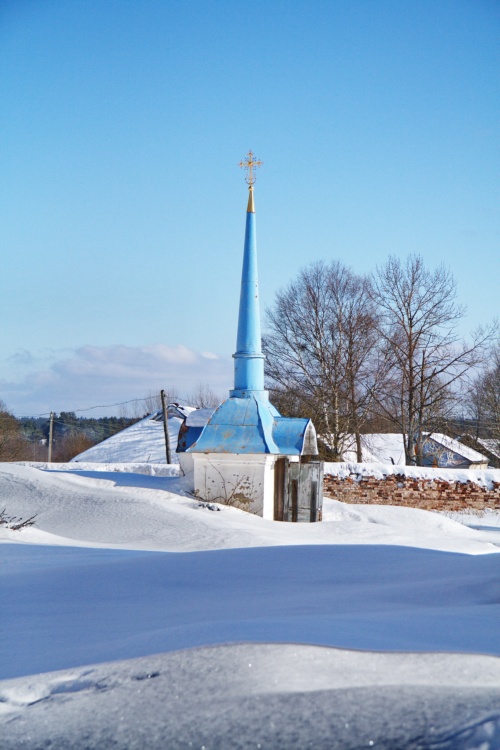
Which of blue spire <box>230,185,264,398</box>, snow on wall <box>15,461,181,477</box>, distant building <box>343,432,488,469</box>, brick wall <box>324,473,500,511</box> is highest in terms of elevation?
blue spire <box>230,185,264,398</box>

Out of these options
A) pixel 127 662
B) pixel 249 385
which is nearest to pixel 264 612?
pixel 127 662

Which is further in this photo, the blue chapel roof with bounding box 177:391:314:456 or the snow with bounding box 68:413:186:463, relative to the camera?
the snow with bounding box 68:413:186:463

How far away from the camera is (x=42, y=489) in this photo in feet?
45.3

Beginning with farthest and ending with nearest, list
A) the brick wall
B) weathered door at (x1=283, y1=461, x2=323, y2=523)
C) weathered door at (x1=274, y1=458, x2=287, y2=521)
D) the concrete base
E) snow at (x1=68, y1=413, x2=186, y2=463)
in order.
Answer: snow at (x1=68, y1=413, x2=186, y2=463) → the brick wall → weathered door at (x1=283, y1=461, x2=323, y2=523) → weathered door at (x1=274, y1=458, x2=287, y2=521) → the concrete base

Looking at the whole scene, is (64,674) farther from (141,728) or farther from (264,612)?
(264,612)

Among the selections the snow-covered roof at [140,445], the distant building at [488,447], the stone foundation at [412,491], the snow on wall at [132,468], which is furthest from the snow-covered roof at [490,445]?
the snow on wall at [132,468]

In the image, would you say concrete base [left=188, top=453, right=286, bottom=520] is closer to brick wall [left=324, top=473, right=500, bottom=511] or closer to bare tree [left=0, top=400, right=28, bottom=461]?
brick wall [left=324, top=473, right=500, bottom=511]

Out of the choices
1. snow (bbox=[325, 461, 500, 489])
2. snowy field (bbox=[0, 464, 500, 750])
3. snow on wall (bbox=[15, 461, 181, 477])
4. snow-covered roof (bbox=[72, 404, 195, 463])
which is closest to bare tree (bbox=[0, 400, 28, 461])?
snow-covered roof (bbox=[72, 404, 195, 463])

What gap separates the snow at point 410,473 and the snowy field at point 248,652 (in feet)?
40.0

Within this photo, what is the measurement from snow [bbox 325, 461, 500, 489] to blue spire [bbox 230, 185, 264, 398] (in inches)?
176

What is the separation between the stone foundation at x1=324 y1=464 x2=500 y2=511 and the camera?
1908 centimetres

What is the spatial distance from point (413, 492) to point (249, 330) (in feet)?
22.9

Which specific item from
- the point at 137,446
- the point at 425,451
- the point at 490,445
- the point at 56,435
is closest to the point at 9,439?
the point at 137,446

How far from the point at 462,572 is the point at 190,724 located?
3919mm
